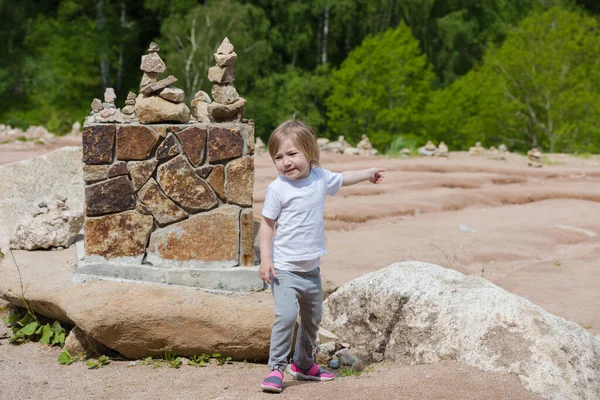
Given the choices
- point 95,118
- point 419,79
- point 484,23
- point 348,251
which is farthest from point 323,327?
point 484,23

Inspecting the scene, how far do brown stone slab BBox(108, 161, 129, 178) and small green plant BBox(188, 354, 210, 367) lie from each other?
142 cm

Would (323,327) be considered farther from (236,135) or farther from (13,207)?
(13,207)

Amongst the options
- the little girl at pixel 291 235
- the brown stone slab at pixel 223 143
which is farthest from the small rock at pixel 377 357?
the brown stone slab at pixel 223 143

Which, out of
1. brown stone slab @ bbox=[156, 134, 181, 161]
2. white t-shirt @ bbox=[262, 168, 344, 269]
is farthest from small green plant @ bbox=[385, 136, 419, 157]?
white t-shirt @ bbox=[262, 168, 344, 269]

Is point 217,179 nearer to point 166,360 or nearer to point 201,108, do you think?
point 201,108

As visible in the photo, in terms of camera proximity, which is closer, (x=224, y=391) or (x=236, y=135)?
(x=224, y=391)

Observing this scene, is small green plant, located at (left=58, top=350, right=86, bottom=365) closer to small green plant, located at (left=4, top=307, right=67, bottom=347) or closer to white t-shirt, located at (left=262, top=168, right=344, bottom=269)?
small green plant, located at (left=4, top=307, right=67, bottom=347)

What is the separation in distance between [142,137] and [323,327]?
6.15ft

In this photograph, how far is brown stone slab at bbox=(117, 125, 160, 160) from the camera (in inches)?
216

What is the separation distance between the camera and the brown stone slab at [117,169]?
18.0ft

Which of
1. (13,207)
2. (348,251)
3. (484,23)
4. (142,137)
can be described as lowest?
(348,251)

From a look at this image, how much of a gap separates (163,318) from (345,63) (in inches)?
1135

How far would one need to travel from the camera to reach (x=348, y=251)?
928cm

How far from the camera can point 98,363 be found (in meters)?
5.00
